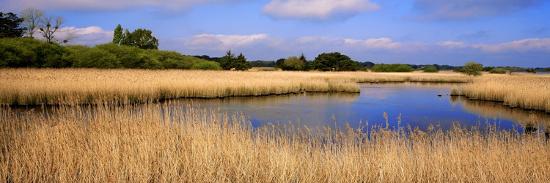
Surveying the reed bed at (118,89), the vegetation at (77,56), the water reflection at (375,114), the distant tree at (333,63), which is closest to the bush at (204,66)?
the vegetation at (77,56)

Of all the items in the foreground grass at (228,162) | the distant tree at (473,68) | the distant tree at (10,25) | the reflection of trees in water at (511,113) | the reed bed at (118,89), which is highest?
the distant tree at (10,25)

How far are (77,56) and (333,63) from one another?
39.3 m

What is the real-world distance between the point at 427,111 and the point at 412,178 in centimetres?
1207

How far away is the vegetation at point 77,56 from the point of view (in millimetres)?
29141

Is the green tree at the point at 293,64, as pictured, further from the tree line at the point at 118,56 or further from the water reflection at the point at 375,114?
the water reflection at the point at 375,114

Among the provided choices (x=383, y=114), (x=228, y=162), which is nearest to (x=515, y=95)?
(x=383, y=114)

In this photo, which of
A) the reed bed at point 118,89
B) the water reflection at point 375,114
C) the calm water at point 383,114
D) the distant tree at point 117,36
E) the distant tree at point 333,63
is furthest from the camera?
the distant tree at point 333,63

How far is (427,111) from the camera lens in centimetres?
1622

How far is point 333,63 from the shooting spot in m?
65.9

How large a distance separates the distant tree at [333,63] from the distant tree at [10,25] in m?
38.8

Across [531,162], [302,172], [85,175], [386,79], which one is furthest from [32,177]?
[386,79]

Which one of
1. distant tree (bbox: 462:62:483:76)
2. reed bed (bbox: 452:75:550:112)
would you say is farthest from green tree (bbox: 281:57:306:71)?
A: reed bed (bbox: 452:75:550:112)

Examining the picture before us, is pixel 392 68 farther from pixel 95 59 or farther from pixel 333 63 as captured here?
pixel 95 59

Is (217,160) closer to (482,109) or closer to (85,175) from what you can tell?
(85,175)
